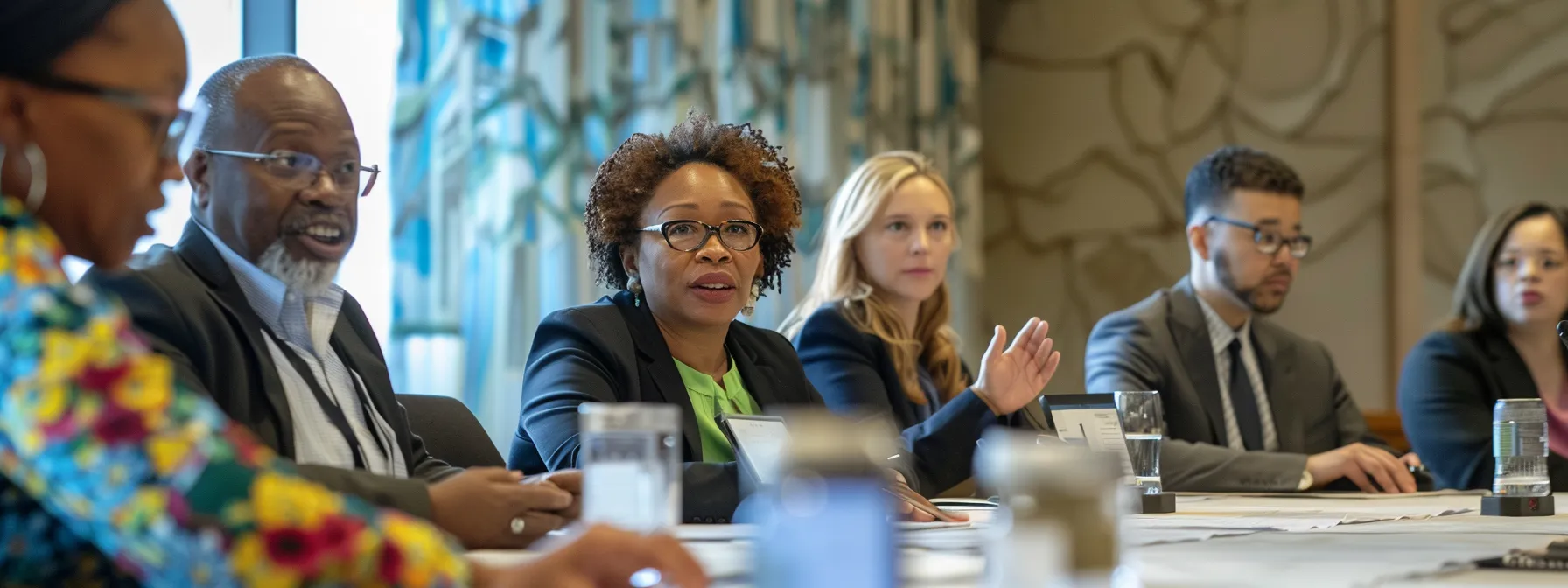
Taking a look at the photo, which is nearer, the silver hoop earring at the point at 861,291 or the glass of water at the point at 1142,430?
the glass of water at the point at 1142,430

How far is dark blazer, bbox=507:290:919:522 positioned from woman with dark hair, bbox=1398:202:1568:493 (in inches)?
67.6

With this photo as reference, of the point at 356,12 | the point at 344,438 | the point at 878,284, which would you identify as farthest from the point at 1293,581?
the point at 356,12

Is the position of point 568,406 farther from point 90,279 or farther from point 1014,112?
point 1014,112

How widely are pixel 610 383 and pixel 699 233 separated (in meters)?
0.37

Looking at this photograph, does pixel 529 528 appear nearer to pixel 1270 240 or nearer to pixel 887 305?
pixel 887 305

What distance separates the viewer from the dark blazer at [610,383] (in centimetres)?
221

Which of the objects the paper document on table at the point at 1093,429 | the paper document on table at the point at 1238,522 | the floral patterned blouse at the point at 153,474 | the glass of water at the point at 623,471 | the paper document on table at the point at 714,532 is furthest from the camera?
the paper document on table at the point at 1093,429

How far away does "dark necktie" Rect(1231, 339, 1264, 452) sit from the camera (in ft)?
11.8

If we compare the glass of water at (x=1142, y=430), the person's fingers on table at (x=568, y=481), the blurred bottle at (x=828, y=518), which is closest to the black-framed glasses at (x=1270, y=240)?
the glass of water at (x=1142, y=430)

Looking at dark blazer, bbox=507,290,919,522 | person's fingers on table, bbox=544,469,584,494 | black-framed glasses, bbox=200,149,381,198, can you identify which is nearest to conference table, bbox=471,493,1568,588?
person's fingers on table, bbox=544,469,584,494

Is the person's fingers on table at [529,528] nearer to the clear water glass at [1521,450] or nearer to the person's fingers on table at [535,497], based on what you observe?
the person's fingers on table at [535,497]

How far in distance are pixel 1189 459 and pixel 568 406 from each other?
5.28 ft

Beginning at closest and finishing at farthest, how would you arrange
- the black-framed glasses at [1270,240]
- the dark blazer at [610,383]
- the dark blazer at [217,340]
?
the dark blazer at [217,340] → the dark blazer at [610,383] → the black-framed glasses at [1270,240]

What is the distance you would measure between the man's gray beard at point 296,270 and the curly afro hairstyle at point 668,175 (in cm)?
93
